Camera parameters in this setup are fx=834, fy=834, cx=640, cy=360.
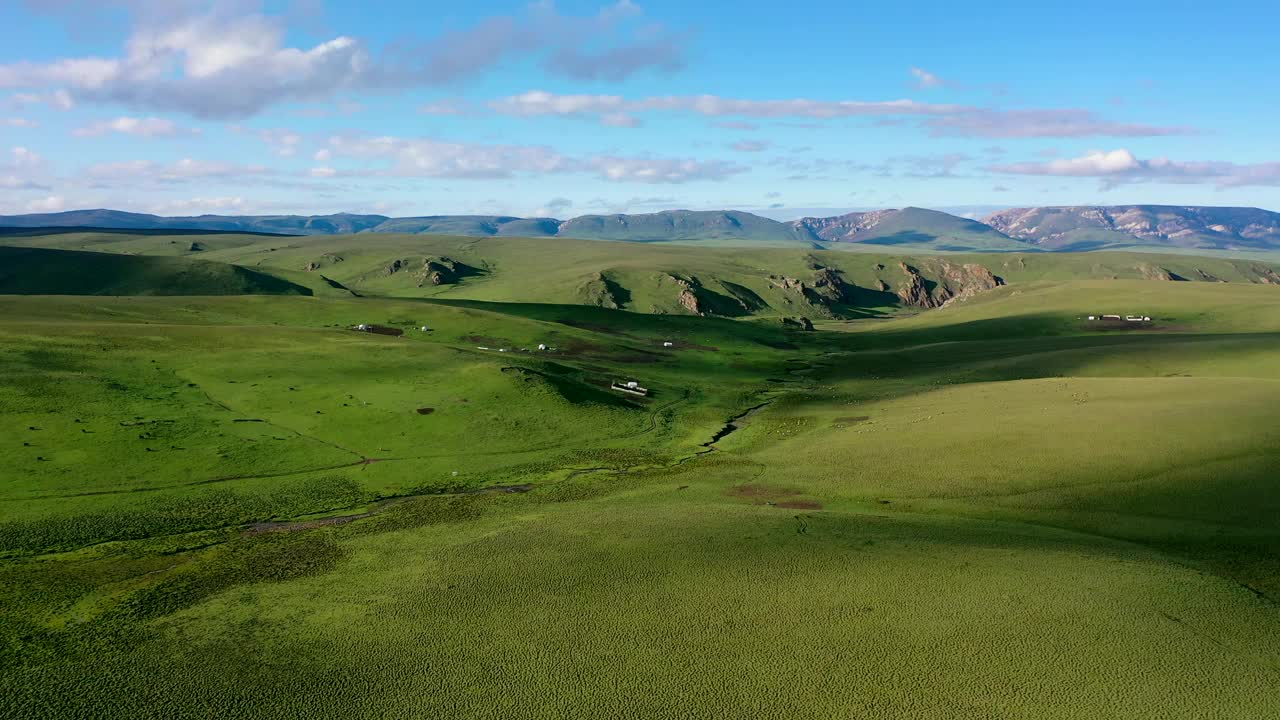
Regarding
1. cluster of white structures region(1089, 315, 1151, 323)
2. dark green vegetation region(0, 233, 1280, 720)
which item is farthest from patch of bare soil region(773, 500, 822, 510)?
cluster of white structures region(1089, 315, 1151, 323)

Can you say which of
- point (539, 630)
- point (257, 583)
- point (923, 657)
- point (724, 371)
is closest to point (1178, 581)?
point (923, 657)

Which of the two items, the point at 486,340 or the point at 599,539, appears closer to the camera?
the point at 599,539

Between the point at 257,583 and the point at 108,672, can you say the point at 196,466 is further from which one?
the point at 108,672

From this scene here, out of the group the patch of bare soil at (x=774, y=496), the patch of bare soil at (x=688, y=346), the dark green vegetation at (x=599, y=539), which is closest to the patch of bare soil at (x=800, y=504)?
the patch of bare soil at (x=774, y=496)

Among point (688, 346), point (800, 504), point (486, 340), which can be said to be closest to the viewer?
point (800, 504)

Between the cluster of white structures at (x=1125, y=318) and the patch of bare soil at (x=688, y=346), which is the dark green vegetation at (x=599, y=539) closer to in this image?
the patch of bare soil at (x=688, y=346)

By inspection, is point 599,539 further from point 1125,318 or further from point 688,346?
point 1125,318

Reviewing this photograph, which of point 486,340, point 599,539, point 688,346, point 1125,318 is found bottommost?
point 599,539

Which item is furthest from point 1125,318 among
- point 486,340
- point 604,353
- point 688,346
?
point 486,340

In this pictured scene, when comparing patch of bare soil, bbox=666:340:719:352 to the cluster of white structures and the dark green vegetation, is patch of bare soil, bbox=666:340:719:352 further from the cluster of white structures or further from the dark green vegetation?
the cluster of white structures
